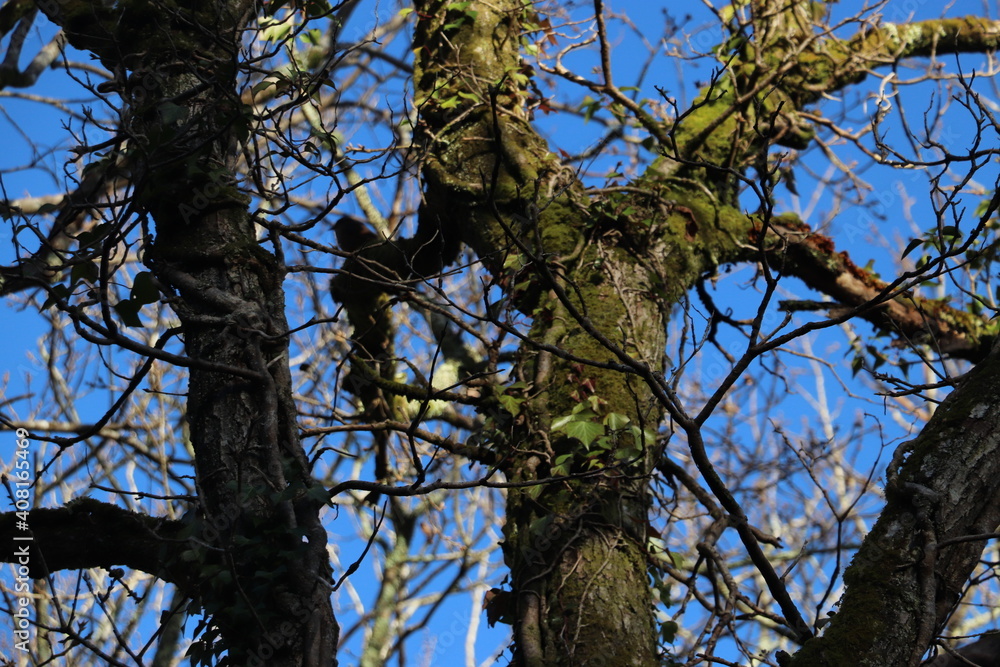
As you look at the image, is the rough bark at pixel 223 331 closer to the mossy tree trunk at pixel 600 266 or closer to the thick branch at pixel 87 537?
the thick branch at pixel 87 537

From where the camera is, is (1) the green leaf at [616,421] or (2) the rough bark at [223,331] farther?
(1) the green leaf at [616,421]

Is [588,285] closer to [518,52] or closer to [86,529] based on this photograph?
[518,52]

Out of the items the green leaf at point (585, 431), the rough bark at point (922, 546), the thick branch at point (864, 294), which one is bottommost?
the rough bark at point (922, 546)

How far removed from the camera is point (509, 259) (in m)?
3.48

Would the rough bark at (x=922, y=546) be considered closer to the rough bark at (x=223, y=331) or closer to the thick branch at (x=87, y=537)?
the rough bark at (x=223, y=331)

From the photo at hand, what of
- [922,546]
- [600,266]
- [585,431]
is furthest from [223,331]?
[922,546]

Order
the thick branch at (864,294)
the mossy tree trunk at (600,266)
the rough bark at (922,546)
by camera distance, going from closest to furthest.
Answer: the rough bark at (922,546) → the mossy tree trunk at (600,266) → the thick branch at (864,294)

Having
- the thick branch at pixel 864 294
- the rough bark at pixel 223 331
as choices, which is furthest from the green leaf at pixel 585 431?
the thick branch at pixel 864 294

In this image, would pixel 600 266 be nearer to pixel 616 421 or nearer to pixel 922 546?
pixel 616 421

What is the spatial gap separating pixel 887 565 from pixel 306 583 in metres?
1.37

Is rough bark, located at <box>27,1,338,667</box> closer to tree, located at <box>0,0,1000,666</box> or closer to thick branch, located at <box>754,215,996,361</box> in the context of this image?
tree, located at <box>0,0,1000,666</box>

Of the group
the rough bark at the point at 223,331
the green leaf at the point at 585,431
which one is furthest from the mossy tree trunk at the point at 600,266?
the rough bark at the point at 223,331

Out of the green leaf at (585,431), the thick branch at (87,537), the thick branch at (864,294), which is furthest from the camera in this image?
the thick branch at (864,294)

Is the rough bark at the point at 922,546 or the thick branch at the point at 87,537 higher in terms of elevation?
the thick branch at the point at 87,537
